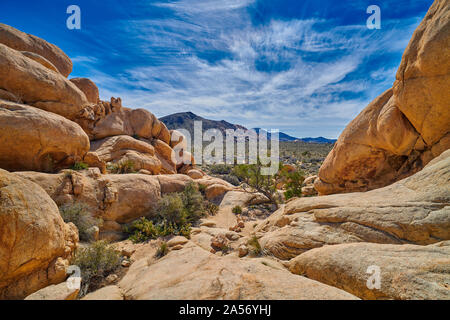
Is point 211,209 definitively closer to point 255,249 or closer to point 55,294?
point 255,249

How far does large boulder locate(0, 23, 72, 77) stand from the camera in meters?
11.7

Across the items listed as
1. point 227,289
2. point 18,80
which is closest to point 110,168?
point 18,80

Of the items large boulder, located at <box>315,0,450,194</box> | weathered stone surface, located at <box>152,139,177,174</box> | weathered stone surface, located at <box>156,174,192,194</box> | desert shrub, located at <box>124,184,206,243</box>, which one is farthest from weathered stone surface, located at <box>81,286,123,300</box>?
weathered stone surface, located at <box>152,139,177,174</box>

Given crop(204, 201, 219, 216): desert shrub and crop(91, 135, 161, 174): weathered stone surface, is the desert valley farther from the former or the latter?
crop(91, 135, 161, 174): weathered stone surface

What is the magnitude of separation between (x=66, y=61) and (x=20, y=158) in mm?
13239

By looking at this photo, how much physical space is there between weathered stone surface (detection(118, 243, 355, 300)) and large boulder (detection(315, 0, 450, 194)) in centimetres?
803

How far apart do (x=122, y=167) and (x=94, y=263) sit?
9628mm

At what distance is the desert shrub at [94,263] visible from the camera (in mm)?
4626

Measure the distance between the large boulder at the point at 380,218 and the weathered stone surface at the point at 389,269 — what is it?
60cm

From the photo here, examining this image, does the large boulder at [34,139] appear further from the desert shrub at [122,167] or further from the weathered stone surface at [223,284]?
the weathered stone surface at [223,284]

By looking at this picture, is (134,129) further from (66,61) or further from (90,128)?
(66,61)

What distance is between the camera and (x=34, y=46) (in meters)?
13.2

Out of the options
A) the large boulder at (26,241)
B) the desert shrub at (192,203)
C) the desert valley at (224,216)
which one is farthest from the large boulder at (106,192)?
the large boulder at (26,241)

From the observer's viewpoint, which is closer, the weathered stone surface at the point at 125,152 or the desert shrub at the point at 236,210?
the desert shrub at the point at 236,210
